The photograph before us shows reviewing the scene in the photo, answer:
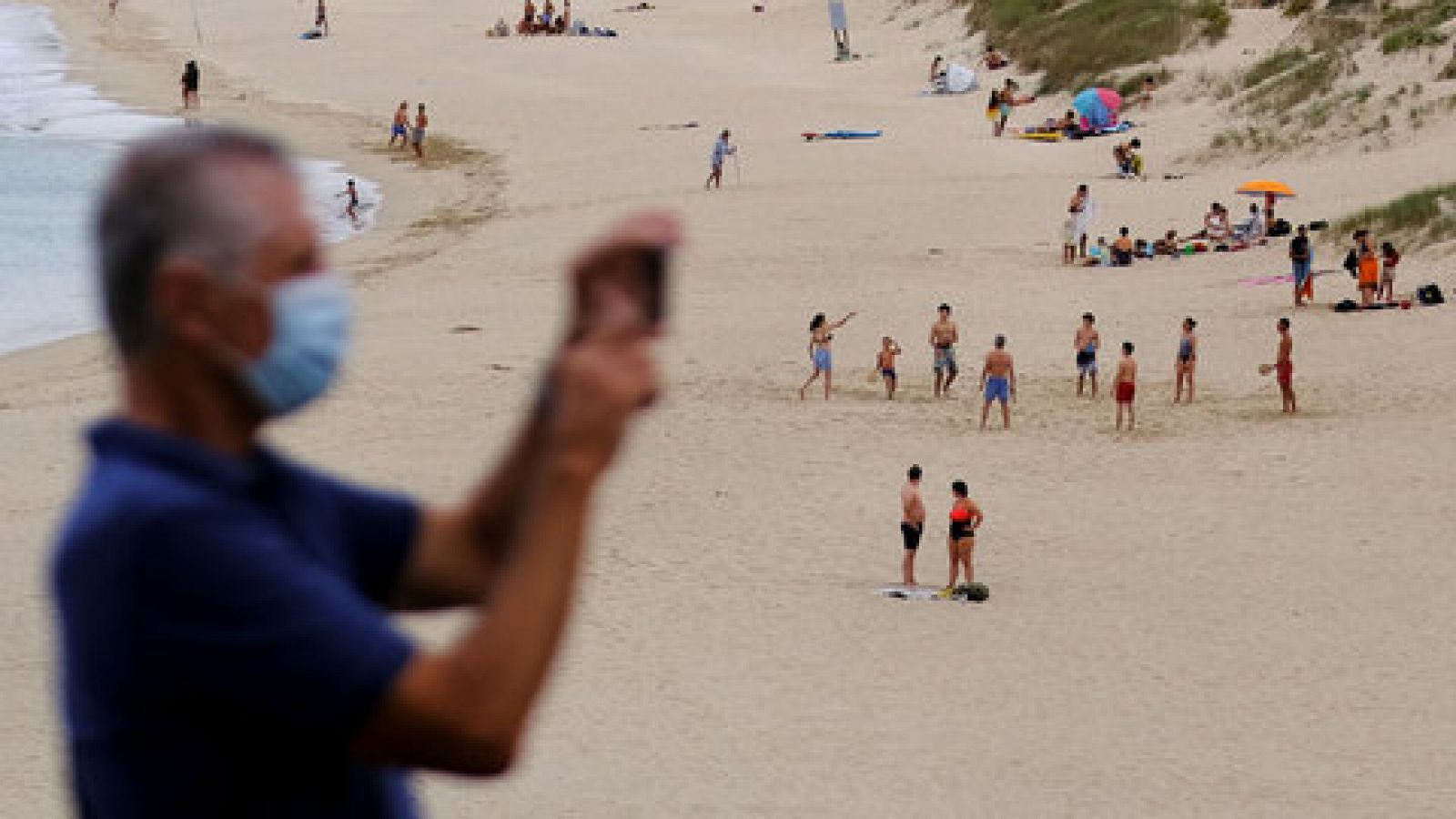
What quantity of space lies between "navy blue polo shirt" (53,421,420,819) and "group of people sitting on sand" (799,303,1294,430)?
66.1ft

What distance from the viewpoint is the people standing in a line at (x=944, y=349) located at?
23.6 meters

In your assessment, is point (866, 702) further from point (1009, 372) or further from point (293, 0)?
point (293, 0)

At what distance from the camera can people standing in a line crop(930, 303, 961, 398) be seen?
23.6 m

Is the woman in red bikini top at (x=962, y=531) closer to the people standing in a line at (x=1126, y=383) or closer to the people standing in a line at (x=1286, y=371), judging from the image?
the people standing in a line at (x=1126, y=383)

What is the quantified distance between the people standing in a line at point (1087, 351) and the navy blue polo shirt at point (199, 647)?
2154 centimetres

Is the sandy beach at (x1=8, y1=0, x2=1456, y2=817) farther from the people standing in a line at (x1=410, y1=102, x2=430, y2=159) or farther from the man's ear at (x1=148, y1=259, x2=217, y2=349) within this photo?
the man's ear at (x1=148, y1=259, x2=217, y2=349)

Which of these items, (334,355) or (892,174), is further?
(892,174)

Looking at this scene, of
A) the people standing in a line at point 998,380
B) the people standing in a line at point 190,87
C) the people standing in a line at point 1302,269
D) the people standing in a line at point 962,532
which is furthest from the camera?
the people standing in a line at point 190,87

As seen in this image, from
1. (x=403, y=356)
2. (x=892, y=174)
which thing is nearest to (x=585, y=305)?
(x=403, y=356)

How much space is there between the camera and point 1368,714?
14102 millimetres

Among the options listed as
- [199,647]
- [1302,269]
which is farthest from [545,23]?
[199,647]

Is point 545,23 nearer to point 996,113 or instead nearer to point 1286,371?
point 996,113

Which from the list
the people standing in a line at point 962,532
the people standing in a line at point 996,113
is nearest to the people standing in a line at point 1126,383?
the people standing in a line at point 962,532

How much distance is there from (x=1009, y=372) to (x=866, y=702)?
8.41 m
